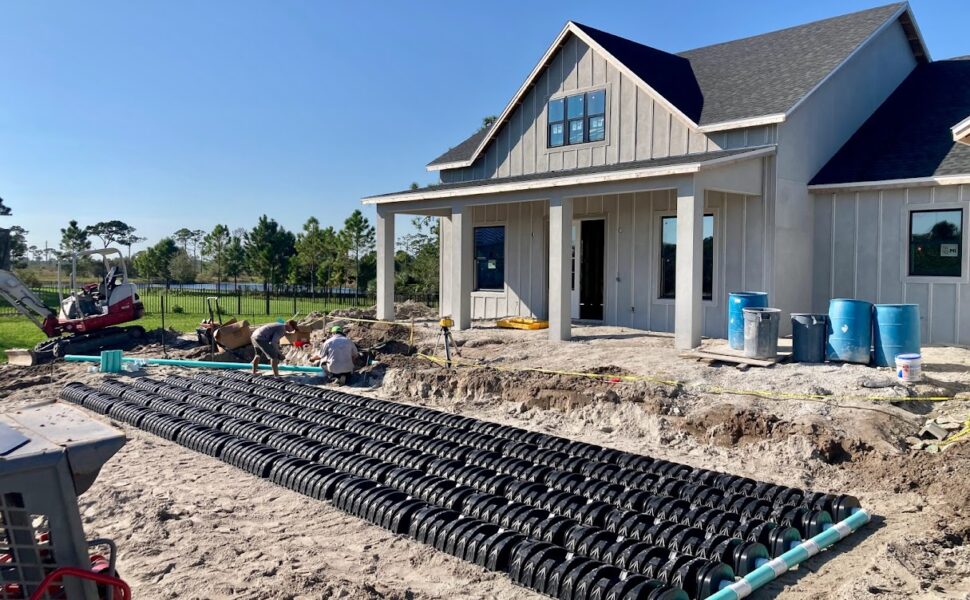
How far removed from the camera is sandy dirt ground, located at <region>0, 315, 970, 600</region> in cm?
524

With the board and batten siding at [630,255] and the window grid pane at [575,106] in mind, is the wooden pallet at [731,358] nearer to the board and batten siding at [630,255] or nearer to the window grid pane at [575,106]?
the board and batten siding at [630,255]

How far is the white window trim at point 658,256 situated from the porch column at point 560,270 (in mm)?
2177

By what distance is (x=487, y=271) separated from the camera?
1984 cm

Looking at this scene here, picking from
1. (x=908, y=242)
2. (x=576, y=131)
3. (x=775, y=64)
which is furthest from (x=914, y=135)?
(x=576, y=131)

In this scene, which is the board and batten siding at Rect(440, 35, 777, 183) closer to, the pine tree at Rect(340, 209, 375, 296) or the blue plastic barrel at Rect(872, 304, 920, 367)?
the blue plastic barrel at Rect(872, 304, 920, 367)

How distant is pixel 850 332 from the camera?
36.0ft

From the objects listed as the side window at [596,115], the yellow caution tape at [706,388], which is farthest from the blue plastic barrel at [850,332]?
the side window at [596,115]

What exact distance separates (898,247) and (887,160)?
70.8 inches

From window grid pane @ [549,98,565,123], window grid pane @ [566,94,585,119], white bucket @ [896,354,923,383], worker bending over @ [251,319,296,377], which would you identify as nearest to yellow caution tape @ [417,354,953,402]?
white bucket @ [896,354,923,383]

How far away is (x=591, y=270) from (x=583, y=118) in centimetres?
356

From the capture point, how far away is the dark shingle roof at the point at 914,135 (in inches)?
546

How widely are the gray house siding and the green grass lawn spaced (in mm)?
16681

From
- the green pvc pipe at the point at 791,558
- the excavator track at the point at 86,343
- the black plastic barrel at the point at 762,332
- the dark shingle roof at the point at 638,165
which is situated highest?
the dark shingle roof at the point at 638,165

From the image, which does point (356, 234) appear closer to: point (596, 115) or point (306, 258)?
point (306, 258)
